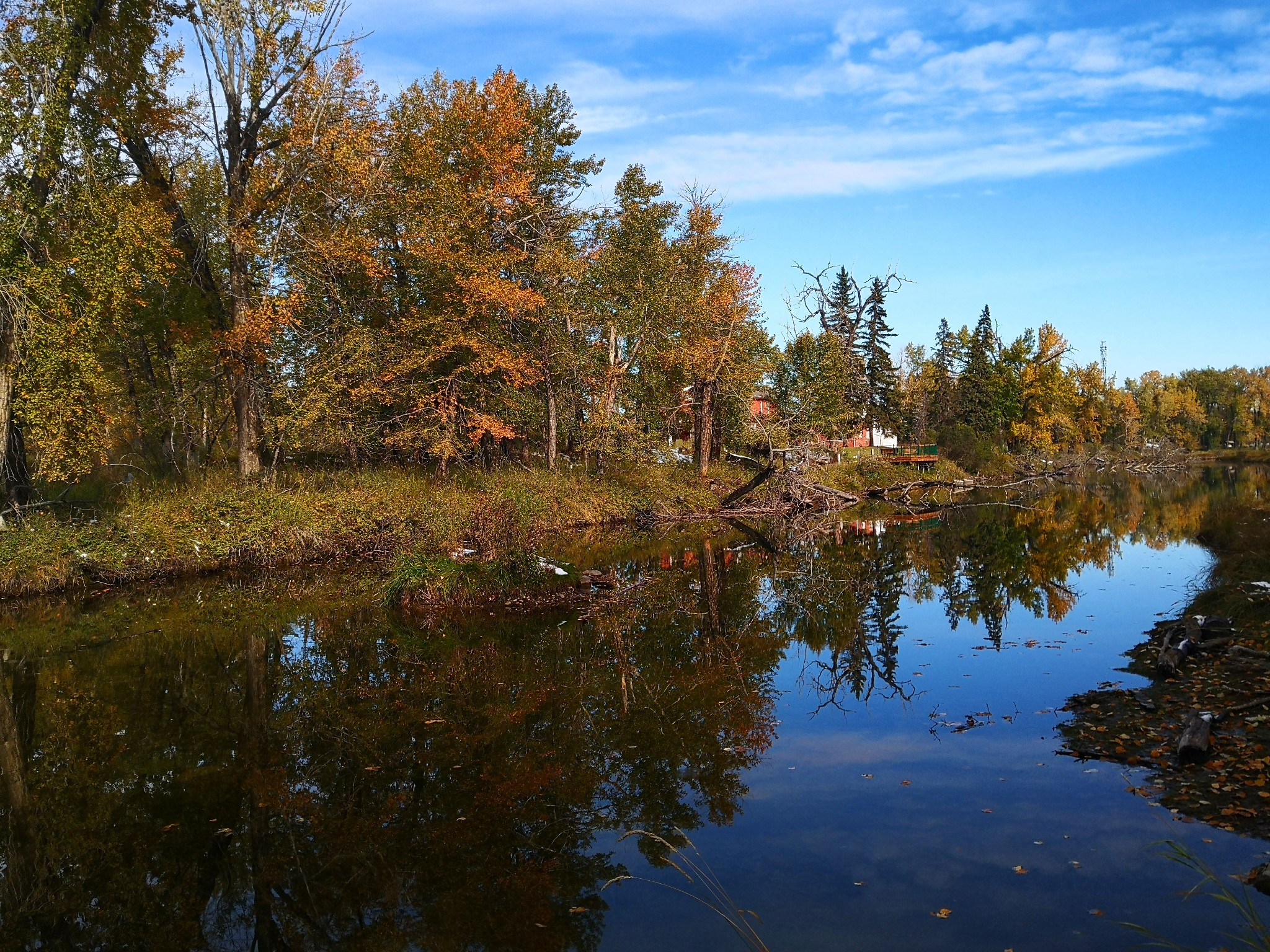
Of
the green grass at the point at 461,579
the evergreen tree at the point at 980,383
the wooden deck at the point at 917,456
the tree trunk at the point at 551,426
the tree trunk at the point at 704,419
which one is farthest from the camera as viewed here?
the evergreen tree at the point at 980,383

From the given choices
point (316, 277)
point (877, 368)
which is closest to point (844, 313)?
point (877, 368)

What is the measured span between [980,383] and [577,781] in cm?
6115

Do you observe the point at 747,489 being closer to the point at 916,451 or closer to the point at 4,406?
the point at 4,406

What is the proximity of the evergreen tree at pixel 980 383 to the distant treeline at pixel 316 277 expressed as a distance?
28.9 metres

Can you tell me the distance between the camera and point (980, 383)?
61.1m

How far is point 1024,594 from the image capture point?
15523 mm

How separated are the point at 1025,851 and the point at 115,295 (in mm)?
19143

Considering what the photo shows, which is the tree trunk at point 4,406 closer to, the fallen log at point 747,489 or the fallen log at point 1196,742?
the fallen log at point 1196,742

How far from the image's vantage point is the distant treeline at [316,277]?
1680 centimetres

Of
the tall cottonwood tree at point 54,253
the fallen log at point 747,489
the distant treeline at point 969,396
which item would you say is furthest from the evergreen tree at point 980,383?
the tall cottonwood tree at point 54,253

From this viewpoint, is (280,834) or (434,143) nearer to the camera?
(280,834)

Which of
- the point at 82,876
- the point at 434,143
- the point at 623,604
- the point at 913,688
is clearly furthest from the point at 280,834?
the point at 434,143

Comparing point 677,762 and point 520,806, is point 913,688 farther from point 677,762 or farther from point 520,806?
point 520,806

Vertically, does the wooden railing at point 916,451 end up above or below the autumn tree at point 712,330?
below
